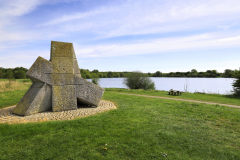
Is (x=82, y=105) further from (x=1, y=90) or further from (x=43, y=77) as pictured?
(x=1, y=90)

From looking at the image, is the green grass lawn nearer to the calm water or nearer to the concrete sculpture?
the concrete sculpture

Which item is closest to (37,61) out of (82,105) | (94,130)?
(82,105)

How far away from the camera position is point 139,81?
32.6 m

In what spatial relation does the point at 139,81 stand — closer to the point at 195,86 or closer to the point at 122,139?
the point at 195,86

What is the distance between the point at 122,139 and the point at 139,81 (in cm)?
2828

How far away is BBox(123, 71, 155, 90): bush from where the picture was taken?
1266 inches

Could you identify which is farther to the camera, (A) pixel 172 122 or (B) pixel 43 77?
(B) pixel 43 77

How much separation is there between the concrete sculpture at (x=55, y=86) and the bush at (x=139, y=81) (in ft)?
80.1

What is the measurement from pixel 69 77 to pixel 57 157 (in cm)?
517

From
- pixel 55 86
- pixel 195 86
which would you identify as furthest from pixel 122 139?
pixel 195 86

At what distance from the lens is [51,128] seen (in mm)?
5379

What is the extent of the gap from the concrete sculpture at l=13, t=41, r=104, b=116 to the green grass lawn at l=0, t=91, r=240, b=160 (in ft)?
6.99

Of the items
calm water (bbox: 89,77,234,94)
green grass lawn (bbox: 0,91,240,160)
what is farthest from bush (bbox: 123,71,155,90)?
green grass lawn (bbox: 0,91,240,160)

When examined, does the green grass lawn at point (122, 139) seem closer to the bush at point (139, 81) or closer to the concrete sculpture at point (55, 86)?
the concrete sculpture at point (55, 86)
